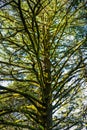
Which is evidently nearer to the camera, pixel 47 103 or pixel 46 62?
pixel 47 103

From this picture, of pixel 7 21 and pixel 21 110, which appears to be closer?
pixel 21 110

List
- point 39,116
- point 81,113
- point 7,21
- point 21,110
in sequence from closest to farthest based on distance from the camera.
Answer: point 21,110, point 39,116, point 81,113, point 7,21

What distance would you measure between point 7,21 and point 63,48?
1.48 metres

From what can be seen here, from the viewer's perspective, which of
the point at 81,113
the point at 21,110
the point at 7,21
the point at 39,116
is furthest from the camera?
the point at 7,21

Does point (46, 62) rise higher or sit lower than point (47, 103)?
higher

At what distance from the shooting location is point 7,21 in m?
6.65

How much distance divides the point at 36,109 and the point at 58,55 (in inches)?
60.6

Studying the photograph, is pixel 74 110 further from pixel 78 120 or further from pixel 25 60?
pixel 25 60

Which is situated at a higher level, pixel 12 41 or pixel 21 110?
pixel 12 41

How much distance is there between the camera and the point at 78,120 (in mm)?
5641

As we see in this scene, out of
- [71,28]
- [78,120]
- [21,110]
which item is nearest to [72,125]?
[78,120]

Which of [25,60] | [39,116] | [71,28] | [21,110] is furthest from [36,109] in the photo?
[71,28]

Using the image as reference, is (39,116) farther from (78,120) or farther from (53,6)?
(53,6)

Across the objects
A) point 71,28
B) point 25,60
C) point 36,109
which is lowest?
point 36,109
